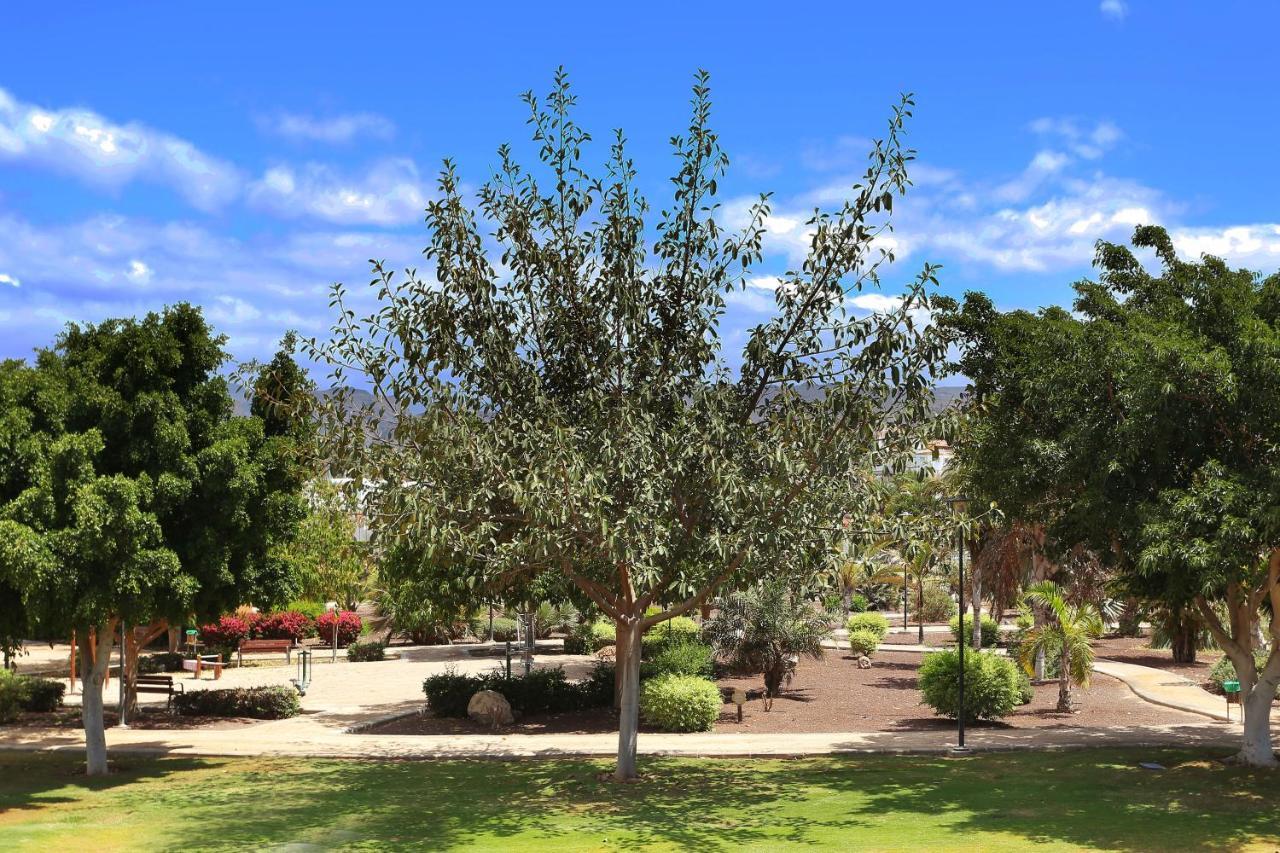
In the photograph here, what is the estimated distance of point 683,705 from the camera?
26.1 m

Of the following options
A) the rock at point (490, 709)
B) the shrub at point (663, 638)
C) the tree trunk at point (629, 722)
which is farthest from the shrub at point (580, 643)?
the tree trunk at point (629, 722)

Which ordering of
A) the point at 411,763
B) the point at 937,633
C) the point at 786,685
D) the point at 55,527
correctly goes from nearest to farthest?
the point at 55,527 → the point at 411,763 → the point at 786,685 → the point at 937,633

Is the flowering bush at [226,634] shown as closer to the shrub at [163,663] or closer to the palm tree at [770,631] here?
Answer: the shrub at [163,663]

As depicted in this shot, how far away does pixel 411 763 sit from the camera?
23.0 meters

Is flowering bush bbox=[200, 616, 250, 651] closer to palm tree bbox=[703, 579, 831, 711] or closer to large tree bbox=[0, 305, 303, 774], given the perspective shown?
palm tree bbox=[703, 579, 831, 711]

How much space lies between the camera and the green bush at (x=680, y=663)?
29750mm

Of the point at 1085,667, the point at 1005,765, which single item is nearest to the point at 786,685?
the point at 1085,667

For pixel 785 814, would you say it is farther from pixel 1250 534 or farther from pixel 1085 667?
pixel 1085 667

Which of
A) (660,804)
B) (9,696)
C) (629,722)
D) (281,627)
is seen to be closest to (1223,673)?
(629,722)

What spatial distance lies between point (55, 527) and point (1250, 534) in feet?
61.1

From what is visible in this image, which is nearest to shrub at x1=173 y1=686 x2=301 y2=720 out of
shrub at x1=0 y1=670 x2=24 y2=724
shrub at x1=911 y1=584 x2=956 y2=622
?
shrub at x1=0 y1=670 x2=24 y2=724

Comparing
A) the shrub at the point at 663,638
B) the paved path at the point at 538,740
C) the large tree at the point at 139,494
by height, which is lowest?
the paved path at the point at 538,740

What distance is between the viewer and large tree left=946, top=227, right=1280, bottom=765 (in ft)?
57.0

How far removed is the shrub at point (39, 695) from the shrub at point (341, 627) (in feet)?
61.1
